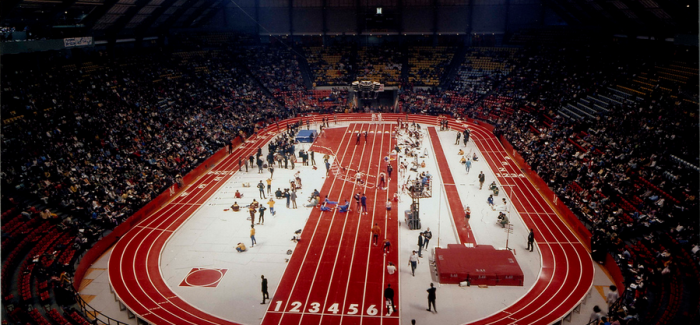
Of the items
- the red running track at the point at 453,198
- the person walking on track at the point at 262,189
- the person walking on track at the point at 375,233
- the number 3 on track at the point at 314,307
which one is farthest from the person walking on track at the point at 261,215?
the red running track at the point at 453,198

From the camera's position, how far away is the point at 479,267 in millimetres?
18578

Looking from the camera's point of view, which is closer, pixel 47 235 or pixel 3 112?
pixel 47 235

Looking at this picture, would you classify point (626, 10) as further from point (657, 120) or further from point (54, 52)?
point (54, 52)

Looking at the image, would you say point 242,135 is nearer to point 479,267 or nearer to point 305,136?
point 305,136

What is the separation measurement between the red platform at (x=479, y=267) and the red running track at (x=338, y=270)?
39.3 inches

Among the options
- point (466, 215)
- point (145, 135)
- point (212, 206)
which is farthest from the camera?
point (145, 135)

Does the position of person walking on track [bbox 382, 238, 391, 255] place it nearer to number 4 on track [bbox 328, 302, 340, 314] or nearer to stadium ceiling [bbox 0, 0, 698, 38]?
number 4 on track [bbox 328, 302, 340, 314]

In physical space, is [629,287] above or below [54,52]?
below

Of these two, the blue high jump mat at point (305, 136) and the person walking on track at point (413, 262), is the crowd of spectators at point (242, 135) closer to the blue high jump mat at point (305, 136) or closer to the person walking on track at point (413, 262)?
the blue high jump mat at point (305, 136)

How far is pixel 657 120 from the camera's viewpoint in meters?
27.1

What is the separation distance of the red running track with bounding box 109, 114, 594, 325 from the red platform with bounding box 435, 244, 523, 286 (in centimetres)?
100

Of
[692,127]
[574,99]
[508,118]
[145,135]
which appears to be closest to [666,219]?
[692,127]

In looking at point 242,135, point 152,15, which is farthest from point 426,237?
point 152,15

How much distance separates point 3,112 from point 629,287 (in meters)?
31.6
